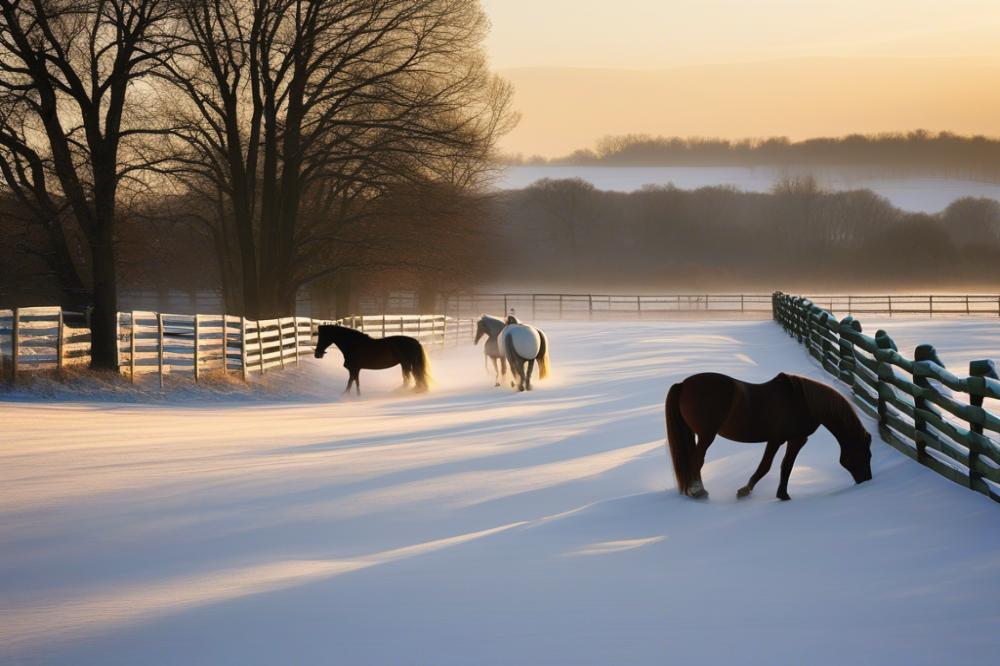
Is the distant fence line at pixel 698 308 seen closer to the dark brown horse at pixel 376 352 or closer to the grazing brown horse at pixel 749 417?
the dark brown horse at pixel 376 352

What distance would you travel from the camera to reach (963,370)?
21.6 meters

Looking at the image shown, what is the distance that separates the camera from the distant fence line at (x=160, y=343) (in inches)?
769

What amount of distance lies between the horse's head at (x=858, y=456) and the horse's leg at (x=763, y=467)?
2.16 feet

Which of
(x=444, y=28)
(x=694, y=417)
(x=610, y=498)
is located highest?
(x=444, y=28)

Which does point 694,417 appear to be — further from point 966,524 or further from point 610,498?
point 966,524

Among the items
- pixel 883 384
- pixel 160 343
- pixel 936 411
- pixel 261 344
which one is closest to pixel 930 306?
pixel 261 344

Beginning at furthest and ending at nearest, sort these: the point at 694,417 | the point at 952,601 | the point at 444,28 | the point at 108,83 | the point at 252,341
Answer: the point at 444,28
the point at 252,341
the point at 108,83
the point at 694,417
the point at 952,601

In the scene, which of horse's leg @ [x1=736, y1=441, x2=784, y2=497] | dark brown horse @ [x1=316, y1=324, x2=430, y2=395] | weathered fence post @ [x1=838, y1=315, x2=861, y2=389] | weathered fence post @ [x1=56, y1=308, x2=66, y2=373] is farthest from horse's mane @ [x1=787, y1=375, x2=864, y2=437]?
weathered fence post @ [x1=56, y1=308, x2=66, y2=373]

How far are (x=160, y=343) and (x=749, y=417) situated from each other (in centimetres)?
1547

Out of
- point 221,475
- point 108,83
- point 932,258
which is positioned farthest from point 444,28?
point 932,258

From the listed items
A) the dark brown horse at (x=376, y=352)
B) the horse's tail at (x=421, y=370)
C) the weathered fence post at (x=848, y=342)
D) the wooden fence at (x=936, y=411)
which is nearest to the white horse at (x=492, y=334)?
the horse's tail at (x=421, y=370)

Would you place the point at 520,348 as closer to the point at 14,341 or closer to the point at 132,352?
the point at 132,352

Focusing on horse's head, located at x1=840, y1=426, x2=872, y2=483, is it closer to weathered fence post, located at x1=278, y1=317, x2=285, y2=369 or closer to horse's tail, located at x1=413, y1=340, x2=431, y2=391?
horse's tail, located at x1=413, y1=340, x2=431, y2=391

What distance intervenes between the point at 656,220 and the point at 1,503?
12274 cm
